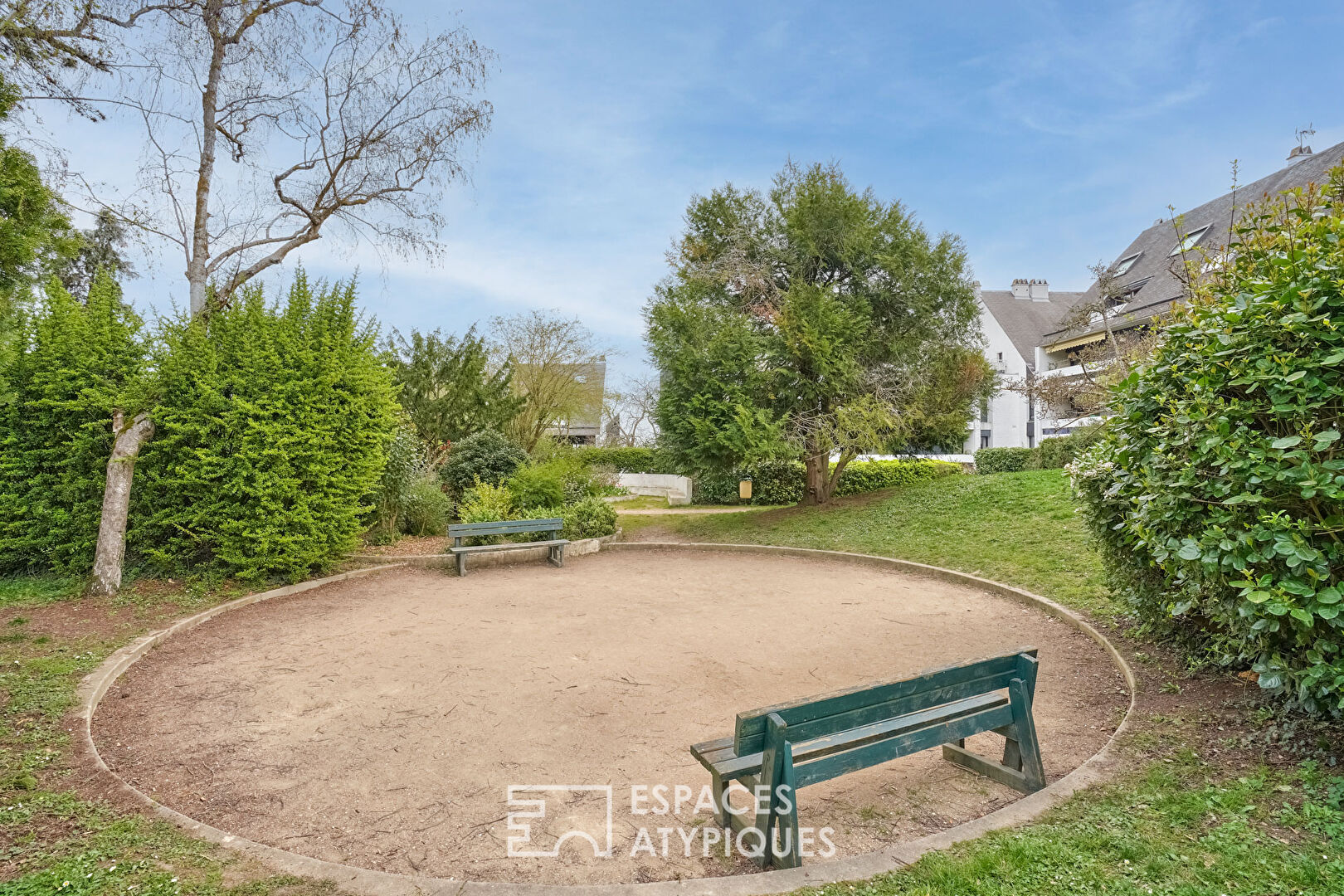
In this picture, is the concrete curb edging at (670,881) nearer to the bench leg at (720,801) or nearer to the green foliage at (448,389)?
the bench leg at (720,801)

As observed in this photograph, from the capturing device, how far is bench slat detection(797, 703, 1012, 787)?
2.98 metres

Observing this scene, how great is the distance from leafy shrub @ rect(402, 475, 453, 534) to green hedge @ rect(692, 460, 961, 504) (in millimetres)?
8176

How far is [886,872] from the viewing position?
8.92 feet

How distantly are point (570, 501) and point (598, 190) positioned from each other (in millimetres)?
6748

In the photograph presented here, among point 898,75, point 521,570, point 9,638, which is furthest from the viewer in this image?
point 521,570

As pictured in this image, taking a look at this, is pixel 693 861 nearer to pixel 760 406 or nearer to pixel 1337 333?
→ pixel 1337 333

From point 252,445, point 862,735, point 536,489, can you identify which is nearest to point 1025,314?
point 536,489

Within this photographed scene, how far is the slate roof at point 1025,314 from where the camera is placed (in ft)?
104

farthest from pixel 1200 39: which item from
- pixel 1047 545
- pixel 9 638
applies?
pixel 9 638

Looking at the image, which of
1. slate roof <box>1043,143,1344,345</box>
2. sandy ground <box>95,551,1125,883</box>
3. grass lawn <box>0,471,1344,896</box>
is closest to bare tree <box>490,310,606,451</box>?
sandy ground <box>95,551,1125,883</box>

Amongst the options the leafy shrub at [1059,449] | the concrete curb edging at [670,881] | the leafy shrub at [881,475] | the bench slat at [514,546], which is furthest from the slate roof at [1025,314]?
the concrete curb edging at [670,881]

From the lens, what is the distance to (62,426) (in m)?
8.55

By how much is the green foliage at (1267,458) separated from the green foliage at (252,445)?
9.10 metres

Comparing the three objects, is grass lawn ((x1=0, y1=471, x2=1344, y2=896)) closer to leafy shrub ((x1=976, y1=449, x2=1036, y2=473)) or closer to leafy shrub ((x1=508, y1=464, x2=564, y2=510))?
leafy shrub ((x1=508, y1=464, x2=564, y2=510))
